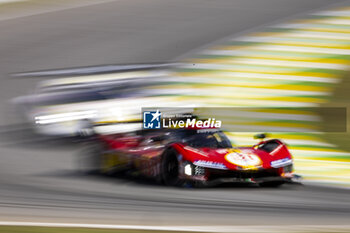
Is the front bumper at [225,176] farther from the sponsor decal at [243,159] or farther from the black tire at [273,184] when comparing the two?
the black tire at [273,184]

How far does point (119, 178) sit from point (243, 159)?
191 cm

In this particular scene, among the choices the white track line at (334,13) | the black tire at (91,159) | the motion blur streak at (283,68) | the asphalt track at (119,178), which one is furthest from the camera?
the white track line at (334,13)

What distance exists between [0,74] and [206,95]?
5.82 meters

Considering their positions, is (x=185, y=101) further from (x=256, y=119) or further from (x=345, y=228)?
(x=345, y=228)

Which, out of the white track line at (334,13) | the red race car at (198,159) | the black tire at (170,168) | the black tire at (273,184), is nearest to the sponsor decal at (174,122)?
the red race car at (198,159)

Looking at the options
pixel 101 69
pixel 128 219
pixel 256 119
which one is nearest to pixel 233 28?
pixel 101 69

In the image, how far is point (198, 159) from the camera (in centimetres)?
842

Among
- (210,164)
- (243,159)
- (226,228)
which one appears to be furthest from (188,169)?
(226,228)

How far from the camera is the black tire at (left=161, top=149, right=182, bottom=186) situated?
8676 mm

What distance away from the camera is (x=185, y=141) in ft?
29.5

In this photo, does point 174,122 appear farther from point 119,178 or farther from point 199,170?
point 199,170

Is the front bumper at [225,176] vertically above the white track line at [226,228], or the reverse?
the front bumper at [225,176]

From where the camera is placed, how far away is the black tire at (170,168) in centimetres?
868

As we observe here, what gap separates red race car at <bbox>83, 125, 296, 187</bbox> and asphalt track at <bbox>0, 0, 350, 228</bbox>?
176 mm
